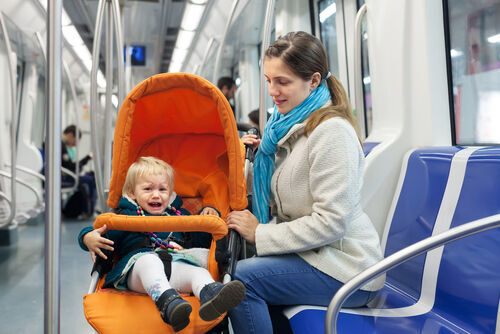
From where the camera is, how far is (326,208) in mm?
1436

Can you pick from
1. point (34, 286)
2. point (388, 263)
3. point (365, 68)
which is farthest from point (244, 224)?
point (34, 286)

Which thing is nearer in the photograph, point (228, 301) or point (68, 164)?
point (228, 301)

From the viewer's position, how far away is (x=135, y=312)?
138cm

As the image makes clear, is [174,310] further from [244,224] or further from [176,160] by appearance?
[176,160]

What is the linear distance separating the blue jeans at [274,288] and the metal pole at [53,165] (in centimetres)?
63

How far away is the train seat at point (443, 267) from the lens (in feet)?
4.74

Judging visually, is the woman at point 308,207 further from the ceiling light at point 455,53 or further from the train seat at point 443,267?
the ceiling light at point 455,53

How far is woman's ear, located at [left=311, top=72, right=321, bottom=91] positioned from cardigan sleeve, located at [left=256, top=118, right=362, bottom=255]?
0.20m

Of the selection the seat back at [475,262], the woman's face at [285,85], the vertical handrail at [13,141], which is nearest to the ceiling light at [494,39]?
the seat back at [475,262]

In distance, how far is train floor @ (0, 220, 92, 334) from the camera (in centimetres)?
270

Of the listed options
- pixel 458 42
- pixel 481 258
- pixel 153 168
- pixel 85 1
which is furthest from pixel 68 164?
pixel 481 258

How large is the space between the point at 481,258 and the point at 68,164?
22.6ft

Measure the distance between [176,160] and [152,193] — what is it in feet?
1.54

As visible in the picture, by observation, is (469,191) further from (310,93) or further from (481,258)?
(310,93)
